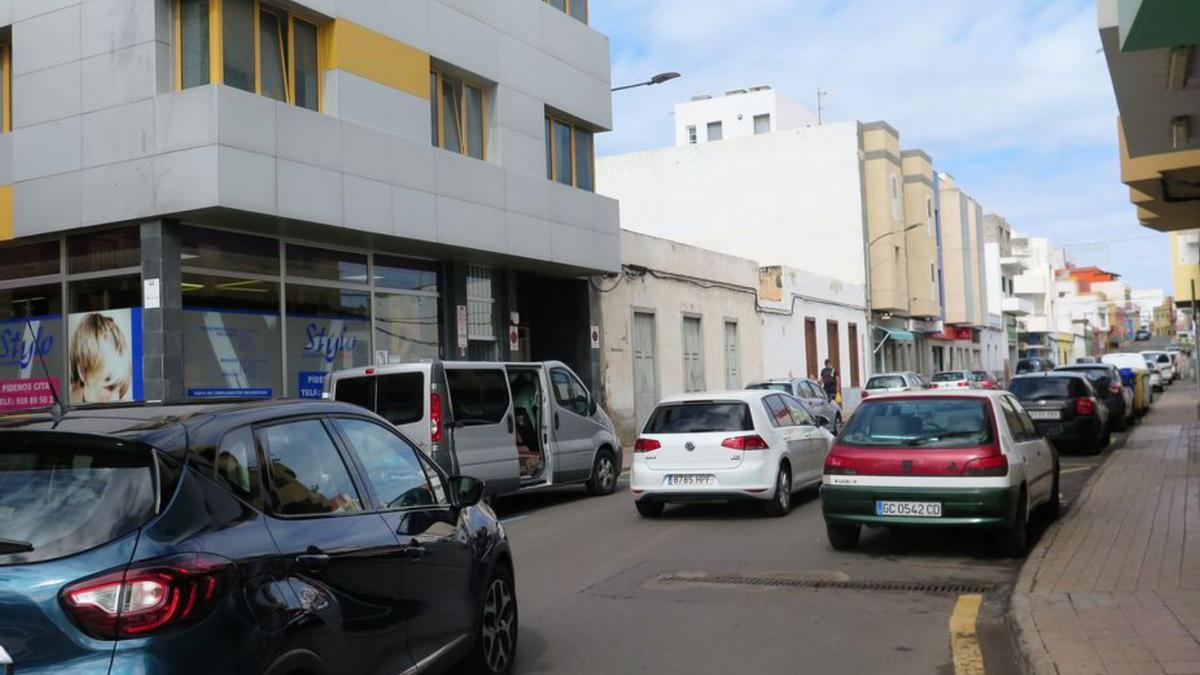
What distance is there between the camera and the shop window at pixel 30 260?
1562 cm

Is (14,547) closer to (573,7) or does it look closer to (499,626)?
(499,626)

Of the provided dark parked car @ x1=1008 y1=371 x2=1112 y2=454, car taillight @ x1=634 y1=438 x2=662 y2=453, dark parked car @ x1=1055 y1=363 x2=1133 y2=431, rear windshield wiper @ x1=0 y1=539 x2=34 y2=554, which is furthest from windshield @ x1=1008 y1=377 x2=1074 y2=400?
rear windshield wiper @ x1=0 y1=539 x2=34 y2=554

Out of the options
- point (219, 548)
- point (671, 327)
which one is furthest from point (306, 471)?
point (671, 327)

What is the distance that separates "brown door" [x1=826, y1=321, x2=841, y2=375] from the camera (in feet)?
134

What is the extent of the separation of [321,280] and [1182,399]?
34.1 metres

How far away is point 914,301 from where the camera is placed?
52219mm

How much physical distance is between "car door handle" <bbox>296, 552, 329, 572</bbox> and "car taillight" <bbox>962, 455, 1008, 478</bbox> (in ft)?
21.0

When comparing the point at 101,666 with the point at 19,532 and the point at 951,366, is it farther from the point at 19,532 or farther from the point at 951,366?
the point at 951,366

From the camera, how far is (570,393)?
14.7 metres

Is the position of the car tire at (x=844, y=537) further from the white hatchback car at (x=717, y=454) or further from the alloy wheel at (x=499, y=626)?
the alloy wheel at (x=499, y=626)

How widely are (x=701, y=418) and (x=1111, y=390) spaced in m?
15.3

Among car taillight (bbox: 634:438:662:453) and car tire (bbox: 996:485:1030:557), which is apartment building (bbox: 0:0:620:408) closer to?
car taillight (bbox: 634:438:662:453)

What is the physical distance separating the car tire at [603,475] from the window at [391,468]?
31.6ft

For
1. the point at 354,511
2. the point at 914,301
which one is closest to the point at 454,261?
the point at 354,511
